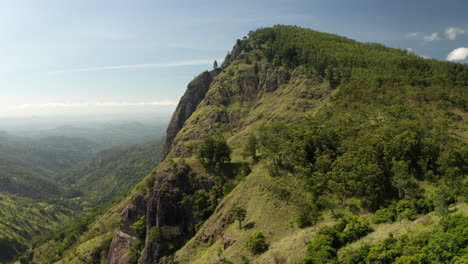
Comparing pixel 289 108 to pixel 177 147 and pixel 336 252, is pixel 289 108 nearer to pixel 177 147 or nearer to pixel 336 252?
pixel 177 147

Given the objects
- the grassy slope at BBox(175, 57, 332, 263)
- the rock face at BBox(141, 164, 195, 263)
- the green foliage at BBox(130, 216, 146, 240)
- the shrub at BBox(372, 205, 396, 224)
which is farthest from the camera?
the green foliage at BBox(130, 216, 146, 240)

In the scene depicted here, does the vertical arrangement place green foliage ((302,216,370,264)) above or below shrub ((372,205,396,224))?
below

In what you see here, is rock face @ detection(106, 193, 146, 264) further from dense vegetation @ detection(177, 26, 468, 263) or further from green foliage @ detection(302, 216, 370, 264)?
green foliage @ detection(302, 216, 370, 264)

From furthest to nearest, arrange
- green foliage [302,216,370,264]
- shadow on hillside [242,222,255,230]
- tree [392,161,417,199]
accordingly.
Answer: shadow on hillside [242,222,255,230] < tree [392,161,417,199] < green foliage [302,216,370,264]

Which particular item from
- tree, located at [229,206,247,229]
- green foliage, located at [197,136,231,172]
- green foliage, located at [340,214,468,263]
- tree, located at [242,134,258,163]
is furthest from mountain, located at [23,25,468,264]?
tree, located at [242,134,258,163]

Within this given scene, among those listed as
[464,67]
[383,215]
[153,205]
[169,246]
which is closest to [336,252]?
[383,215]

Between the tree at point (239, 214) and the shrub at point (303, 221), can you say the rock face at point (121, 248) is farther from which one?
the shrub at point (303, 221)

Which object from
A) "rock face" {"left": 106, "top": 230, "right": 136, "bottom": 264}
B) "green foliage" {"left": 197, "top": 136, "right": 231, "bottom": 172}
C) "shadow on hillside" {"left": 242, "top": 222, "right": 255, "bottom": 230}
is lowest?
"rock face" {"left": 106, "top": 230, "right": 136, "bottom": 264}

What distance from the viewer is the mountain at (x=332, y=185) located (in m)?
42.9

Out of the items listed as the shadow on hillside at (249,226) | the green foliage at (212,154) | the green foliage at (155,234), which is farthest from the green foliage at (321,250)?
the green foliage at (212,154)

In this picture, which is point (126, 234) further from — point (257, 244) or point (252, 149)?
point (257, 244)

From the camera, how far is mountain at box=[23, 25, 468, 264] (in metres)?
42.9

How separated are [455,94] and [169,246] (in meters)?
126

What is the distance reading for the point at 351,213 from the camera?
5422cm
